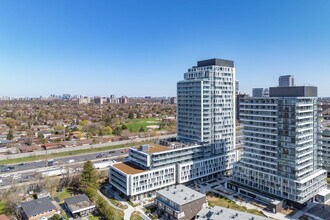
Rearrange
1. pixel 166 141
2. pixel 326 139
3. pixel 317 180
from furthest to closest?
1. pixel 166 141
2. pixel 326 139
3. pixel 317 180

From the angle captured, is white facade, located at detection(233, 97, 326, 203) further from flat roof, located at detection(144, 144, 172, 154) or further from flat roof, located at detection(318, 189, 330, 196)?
flat roof, located at detection(144, 144, 172, 154)

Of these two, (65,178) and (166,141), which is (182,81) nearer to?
(166,141)

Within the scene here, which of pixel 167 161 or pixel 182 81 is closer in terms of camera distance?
pixel 167 161

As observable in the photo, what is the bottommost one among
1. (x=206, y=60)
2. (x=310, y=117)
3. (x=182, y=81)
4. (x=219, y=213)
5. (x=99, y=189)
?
(x=99, y=189)

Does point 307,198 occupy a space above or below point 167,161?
below

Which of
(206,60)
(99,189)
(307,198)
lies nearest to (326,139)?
(307,198)

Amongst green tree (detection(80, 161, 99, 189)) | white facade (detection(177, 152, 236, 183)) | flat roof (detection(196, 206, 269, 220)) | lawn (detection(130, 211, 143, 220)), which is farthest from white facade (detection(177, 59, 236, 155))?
green tree (detection(80, 161, 99, 189))
